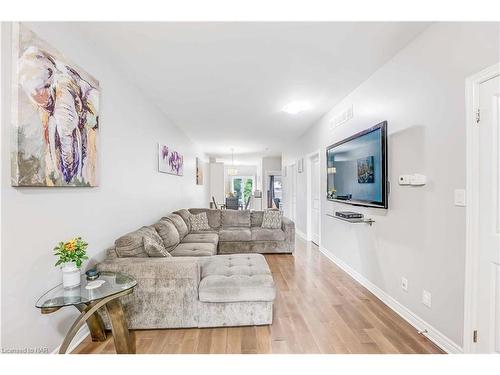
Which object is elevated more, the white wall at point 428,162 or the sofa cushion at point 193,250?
the white wall at point 428,162

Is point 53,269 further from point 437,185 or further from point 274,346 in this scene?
point 437,185

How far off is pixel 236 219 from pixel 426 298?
3516 millimetres

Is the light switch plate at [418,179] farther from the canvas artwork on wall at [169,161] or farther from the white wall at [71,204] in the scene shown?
the canvas artwork on wall at [169,161]

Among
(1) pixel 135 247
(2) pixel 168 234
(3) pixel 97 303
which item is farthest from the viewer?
(2) pixel 168 234

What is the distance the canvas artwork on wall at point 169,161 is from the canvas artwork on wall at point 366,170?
2974mm

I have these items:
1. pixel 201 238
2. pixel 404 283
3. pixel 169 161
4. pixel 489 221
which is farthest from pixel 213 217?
pixel 489 221

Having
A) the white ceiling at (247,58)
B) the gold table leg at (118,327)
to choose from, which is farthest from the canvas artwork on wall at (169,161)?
the gold table leg at (118,327)

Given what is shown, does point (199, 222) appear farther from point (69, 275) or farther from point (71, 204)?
point (69, 275)

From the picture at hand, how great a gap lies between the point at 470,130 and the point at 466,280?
1031 mm

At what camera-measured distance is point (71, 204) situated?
1853mm

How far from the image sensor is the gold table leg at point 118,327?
64.6 inches

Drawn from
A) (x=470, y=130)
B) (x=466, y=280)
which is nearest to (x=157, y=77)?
(x=470, y=130)
